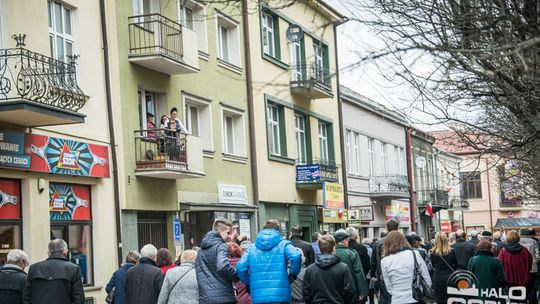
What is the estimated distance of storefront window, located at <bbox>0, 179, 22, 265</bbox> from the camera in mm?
17141

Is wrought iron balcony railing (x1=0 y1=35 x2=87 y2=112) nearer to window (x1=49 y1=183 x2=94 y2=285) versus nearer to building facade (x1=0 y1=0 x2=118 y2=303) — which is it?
building facade (x1=0 y1=0 x2=118 y2=303)

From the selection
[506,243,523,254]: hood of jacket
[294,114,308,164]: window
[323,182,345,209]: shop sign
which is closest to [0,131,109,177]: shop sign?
[506,243,523,254]: hood of jacket

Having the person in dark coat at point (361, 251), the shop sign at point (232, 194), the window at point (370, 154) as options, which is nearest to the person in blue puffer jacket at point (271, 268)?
the person in dark coat at point (361, 251)

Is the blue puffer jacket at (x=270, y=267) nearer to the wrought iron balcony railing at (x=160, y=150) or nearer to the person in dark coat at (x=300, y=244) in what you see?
the person in dark coat at (x=300, y=244)

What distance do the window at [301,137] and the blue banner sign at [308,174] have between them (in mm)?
881

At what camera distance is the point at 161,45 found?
22.1 meters

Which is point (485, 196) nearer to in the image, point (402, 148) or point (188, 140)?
point (402, 148)

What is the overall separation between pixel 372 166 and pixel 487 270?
2746 centimetres

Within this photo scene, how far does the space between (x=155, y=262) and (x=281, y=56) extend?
19.7 metres

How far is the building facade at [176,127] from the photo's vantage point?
21.2 m

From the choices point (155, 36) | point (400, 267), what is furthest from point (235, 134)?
point (400, 267)

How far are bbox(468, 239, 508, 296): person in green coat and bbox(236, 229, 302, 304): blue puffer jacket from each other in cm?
523

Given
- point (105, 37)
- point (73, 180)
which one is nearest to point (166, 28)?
point (105, 37)

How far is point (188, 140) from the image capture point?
22297mm
